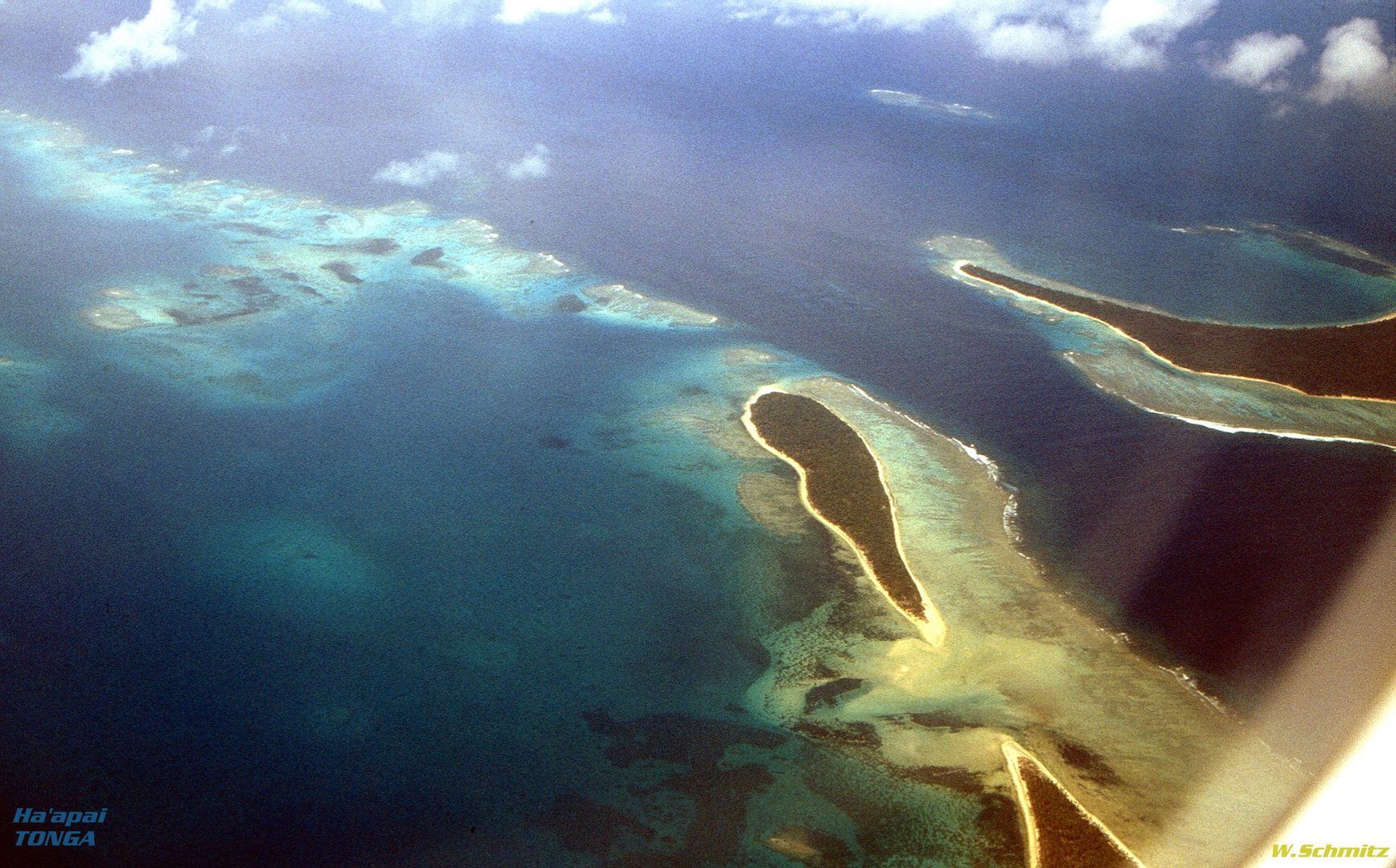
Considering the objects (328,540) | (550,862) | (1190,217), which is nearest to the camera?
(550,862)

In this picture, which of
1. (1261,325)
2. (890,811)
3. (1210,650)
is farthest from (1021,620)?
(1261,325)

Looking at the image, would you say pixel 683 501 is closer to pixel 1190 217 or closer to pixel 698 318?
pixel 698 318

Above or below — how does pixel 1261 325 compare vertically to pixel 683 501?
above

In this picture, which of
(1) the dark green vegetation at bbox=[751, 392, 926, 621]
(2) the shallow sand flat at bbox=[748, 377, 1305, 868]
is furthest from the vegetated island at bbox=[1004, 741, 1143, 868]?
(1) the dark green vegetation at bbox=[751, 392, 926, 621]

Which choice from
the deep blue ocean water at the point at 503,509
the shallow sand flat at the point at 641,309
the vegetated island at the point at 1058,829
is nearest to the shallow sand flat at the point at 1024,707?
the vegetated island at the point at 1058,829

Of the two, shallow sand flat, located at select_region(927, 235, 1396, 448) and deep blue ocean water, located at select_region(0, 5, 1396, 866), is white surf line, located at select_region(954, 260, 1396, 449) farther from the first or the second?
deep blue ocean water, located at select_region(0, 5, 1396, 866)

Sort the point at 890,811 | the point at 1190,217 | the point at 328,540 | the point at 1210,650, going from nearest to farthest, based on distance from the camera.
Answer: the point at 890,811
the point at 1210,650
the point at 328,540
the point at 1190,217

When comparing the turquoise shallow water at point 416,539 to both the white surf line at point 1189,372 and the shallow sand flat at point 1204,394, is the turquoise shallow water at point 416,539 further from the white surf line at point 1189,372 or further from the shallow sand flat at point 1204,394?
the shallow sand flat at point 1204,394
